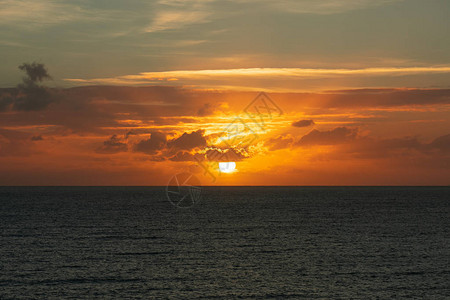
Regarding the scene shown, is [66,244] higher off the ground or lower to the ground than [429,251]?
lower

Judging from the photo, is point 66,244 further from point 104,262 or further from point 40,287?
point 40,287

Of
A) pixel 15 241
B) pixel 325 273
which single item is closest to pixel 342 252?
pixel 325 273

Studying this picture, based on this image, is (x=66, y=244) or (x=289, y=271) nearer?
(x=289, y=271)

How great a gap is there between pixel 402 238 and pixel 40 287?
2567 inches

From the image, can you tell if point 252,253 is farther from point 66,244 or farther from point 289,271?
point 66,244

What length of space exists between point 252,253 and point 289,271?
14.8 m

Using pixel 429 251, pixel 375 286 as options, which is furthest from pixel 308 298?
pixel 429 251

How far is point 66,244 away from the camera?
80.9 m

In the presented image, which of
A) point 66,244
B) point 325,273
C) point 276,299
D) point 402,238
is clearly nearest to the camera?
point 276,299

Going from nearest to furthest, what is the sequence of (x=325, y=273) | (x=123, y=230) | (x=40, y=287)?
(x=40, y=287) < (x=325, y=273) < (x=123, y=230)

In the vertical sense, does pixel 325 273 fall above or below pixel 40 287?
above

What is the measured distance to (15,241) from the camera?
84438 mm

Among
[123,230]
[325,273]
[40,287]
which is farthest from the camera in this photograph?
[123,230]

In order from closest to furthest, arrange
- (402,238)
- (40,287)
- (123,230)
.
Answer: (40,287), (402,238), (123,230)
